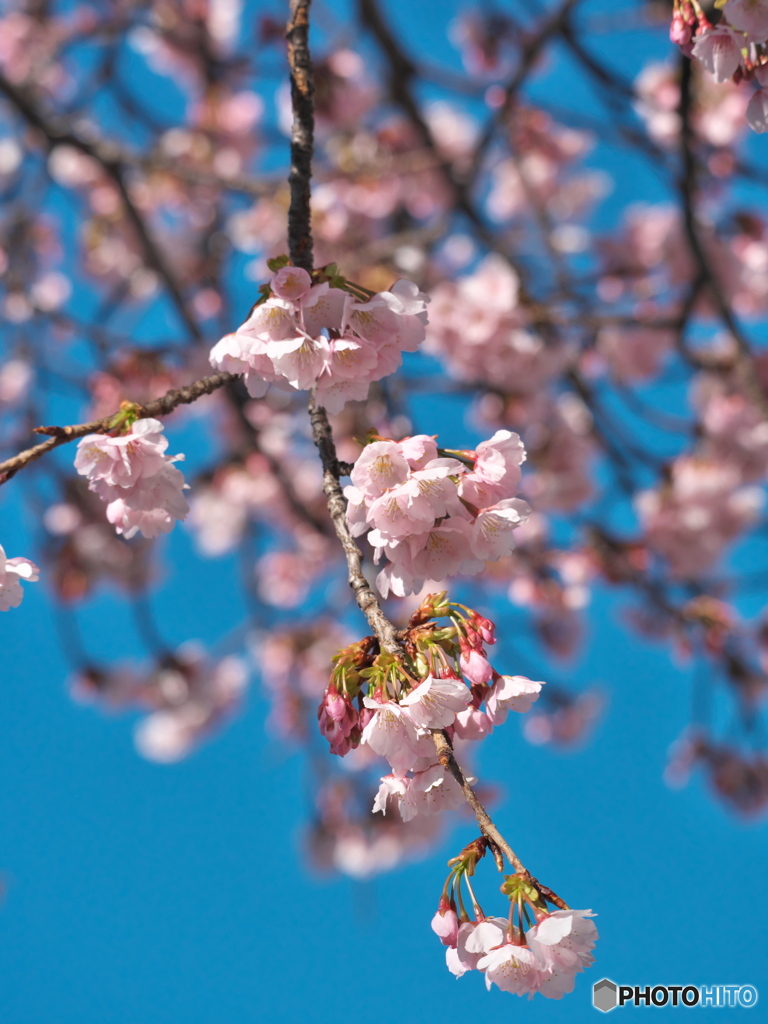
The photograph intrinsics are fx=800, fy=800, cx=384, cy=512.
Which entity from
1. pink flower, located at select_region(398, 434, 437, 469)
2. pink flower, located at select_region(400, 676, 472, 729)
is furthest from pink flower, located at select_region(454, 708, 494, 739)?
pink flower, located at select_region(398, 434, 437, 469)

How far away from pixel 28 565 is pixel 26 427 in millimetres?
2682

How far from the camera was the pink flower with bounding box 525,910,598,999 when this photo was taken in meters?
0.86

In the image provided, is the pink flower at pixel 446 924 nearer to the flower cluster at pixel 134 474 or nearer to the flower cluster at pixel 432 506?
the flower cluster at pixel 432 506

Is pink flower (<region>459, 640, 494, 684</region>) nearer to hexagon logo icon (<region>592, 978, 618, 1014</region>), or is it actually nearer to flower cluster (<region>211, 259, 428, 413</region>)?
flower cluster (<region>211, 259, 428, 413</region>)

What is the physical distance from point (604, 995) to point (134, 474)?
51.6 inches

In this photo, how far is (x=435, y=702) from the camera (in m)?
0.89

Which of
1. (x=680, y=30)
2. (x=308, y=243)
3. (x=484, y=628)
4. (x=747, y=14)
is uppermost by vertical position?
(x=680, y=30)

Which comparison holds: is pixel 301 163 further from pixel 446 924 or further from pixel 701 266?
pixel 701 266

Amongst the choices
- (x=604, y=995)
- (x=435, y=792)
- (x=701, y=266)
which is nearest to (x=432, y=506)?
(x=435, y=792)

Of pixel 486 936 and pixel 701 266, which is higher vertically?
pixel 701 266

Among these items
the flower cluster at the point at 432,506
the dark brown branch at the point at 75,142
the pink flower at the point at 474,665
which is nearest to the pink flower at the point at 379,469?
the flower cluster at the point at 432,506

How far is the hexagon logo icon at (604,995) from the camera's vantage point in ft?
4.87

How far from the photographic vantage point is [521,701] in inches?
39.5

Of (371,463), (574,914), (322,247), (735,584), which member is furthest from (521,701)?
(322,247)
